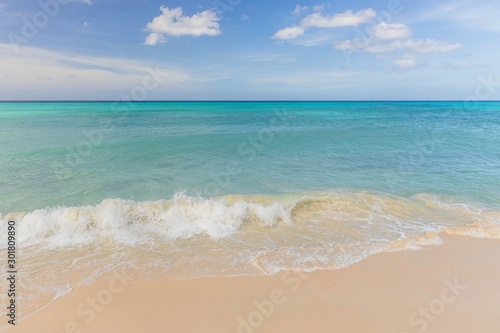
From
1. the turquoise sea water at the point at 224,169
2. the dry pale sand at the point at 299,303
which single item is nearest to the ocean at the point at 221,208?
the turquoise sea water at the point at 224,169

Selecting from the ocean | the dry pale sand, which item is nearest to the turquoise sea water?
the ocean

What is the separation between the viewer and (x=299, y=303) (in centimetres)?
518

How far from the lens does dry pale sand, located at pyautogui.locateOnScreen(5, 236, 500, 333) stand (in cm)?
466

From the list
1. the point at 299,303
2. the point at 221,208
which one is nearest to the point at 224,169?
the point at 221,208

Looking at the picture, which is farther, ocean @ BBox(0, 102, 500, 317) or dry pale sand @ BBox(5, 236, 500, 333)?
ocean @ BBox(0, 102, 500, 317)

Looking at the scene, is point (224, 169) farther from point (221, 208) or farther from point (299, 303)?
point (299, 303)

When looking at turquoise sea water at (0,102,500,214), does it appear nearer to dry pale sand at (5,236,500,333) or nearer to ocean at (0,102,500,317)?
ocean at (0,102,500,317)

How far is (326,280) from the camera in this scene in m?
5.87

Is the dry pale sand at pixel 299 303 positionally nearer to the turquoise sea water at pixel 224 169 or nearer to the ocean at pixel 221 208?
the ocean at pixel 221 208

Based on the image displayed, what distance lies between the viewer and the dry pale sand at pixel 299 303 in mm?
4660

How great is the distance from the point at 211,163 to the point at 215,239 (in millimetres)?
8159

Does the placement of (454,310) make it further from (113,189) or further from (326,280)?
(113,189)

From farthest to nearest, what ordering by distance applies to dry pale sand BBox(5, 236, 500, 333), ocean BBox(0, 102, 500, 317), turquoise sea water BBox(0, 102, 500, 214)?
turquoise sea water BBox(0, 102, 500, 214), ocean BBox(0, 102, 500, 317), dry pale sand BBox(5, 236, 500, 333)

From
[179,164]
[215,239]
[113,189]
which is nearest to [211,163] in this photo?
[179,164]
